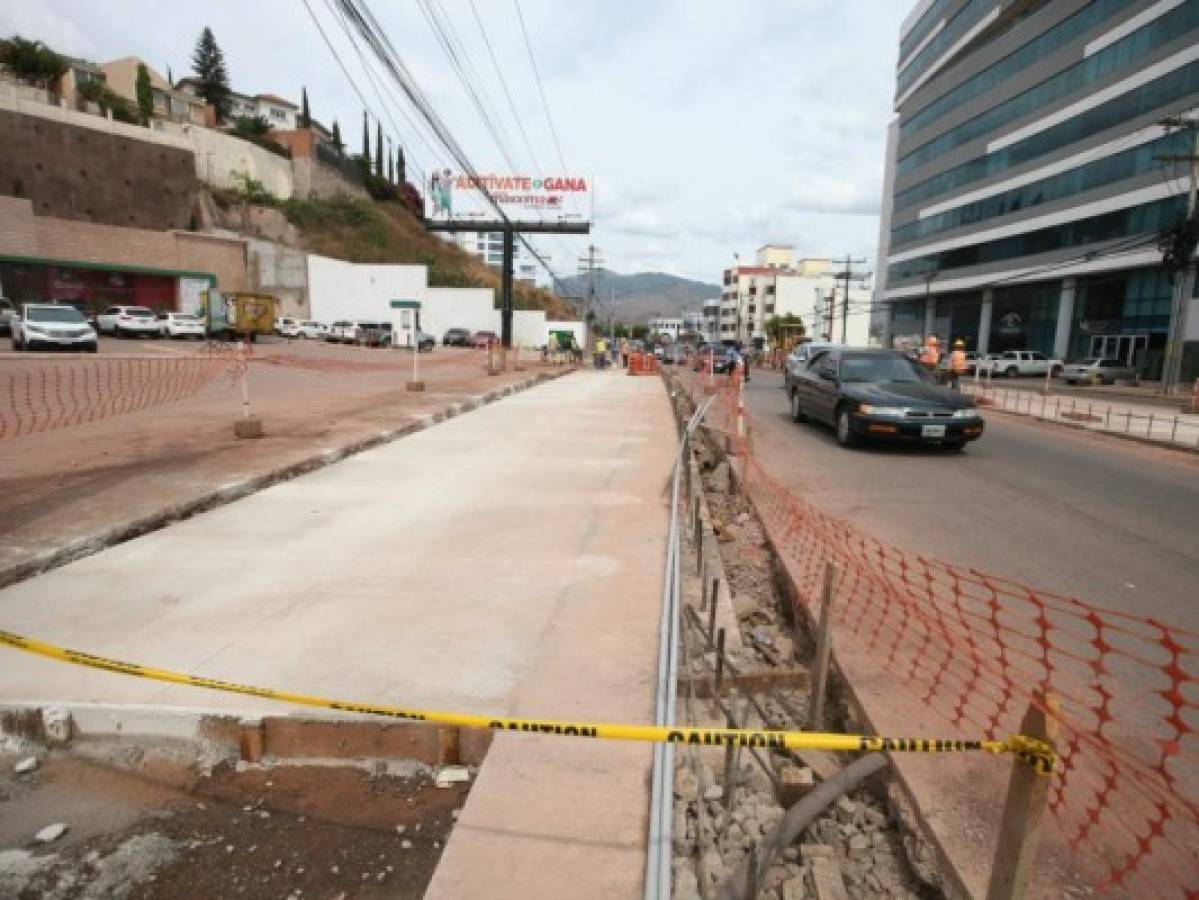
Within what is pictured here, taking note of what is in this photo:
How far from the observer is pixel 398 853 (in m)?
2.33

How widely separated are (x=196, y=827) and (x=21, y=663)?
1583 millimetres

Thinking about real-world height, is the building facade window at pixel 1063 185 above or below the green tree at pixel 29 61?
below

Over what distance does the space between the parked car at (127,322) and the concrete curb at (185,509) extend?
29.6m

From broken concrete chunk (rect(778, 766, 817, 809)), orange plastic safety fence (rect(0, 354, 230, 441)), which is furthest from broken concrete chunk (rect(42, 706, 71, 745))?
orange plastic safety fence (rect(0, 354, 230, 441))

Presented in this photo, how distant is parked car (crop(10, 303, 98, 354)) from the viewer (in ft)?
71.9

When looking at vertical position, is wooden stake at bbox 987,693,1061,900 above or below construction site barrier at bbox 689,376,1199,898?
above

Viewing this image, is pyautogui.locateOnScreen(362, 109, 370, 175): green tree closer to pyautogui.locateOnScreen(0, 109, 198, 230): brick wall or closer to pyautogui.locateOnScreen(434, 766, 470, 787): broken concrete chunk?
pyautogui.locateOnScreen(0, 109, 198, 230): brick wall

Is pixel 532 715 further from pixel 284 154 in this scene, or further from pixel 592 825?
pixel 284 154

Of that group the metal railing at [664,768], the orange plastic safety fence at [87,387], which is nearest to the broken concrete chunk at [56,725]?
the metal railing at [664,768]

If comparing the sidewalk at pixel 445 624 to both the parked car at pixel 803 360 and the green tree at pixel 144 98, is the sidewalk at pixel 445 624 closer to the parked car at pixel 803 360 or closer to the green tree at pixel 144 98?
the parked car at pixel 803 360

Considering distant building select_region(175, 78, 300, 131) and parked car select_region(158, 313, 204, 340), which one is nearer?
parked car select_region(158, 313, 204, 340)

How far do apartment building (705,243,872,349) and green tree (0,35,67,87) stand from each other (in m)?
76.5

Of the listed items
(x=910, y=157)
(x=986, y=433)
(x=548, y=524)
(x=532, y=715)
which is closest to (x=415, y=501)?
(x=548, y=524)

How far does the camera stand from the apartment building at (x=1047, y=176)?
3616cm
